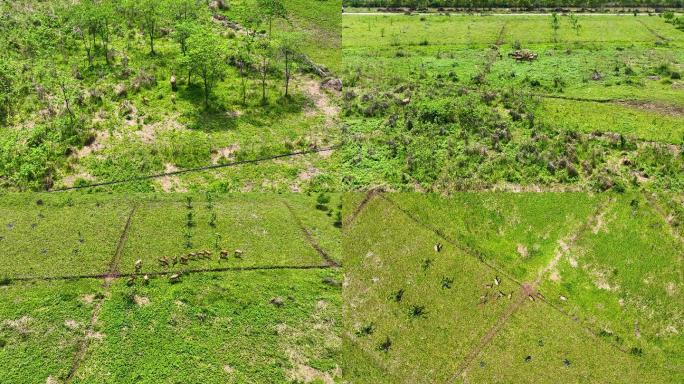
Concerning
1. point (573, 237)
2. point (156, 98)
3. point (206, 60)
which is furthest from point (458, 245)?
point (156, 98)

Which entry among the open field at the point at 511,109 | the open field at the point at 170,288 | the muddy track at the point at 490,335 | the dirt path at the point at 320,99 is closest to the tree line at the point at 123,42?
the dirt path at the point at 320,99

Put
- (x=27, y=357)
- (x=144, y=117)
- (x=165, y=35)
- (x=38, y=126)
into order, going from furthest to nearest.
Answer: (x=165, y=35), (x=144, y=117), (x=38, y=126), (x=27, y=357)

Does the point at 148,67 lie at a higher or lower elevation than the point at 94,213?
higher

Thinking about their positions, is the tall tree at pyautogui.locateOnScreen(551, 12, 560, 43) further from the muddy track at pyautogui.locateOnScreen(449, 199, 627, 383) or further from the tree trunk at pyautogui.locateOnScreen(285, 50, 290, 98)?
the muddy track at pyautogui.locateOnScreen(449, 199, 627, 383)

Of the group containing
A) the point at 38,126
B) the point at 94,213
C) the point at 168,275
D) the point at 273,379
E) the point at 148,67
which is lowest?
the point at 273,379

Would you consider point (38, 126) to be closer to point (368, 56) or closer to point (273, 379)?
point (273, 379)

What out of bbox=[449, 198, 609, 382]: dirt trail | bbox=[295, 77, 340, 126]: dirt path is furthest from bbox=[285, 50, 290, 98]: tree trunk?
bbox=[449, 198, 609, 382]: dirt trail

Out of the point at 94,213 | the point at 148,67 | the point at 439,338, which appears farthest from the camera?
the point at 148,67

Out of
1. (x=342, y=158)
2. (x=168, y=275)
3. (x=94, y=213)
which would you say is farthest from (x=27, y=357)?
(x=342, y=158)

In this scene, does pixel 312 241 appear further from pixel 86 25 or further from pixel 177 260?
pixel 86 25
